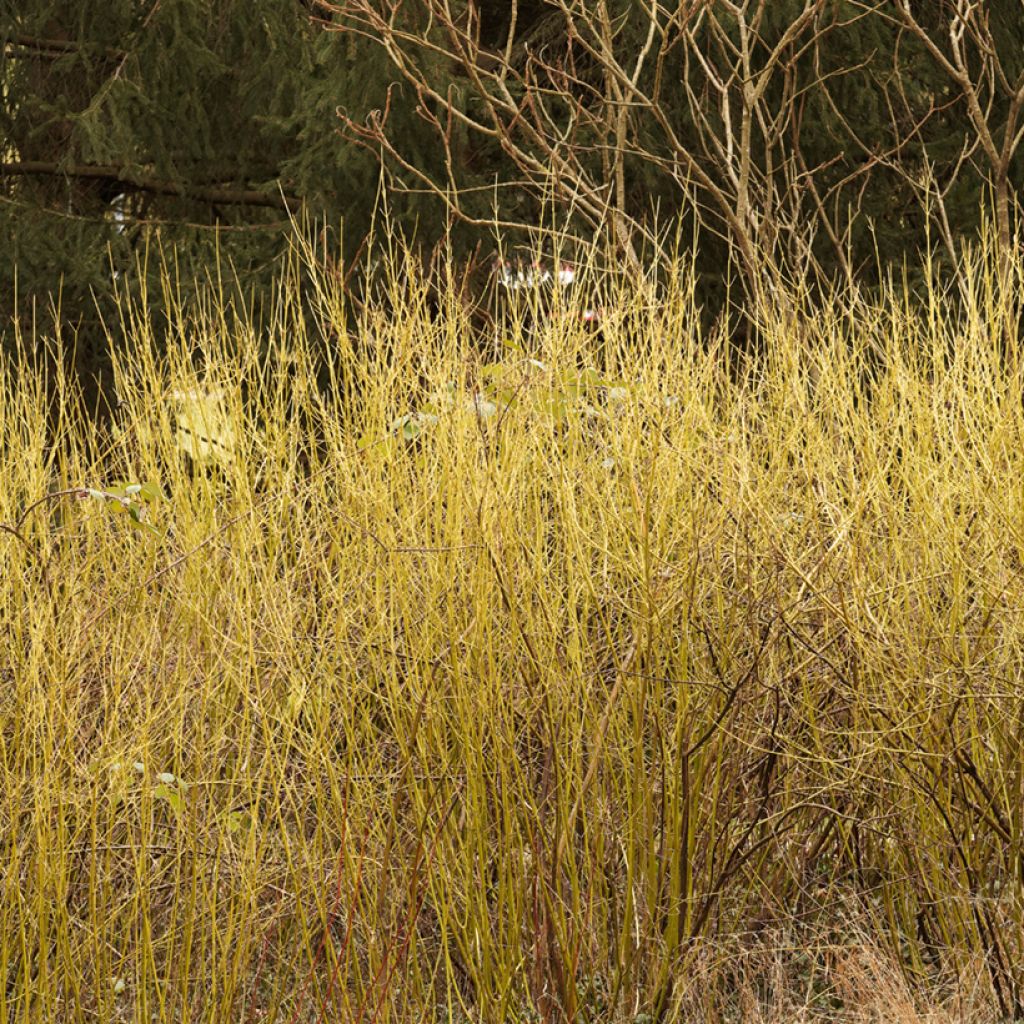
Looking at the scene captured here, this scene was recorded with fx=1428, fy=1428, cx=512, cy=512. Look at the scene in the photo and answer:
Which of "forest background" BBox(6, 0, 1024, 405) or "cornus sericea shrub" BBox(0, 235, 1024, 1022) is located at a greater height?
"forest background" BBox(6, 0, 1024, 405)

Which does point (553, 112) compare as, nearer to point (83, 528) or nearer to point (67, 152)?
point (67, 152)

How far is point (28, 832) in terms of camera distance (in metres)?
2.76

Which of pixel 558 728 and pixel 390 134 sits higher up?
pixel 390 134

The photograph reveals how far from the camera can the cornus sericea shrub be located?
276 cm

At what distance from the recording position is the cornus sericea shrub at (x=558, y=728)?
2.76 meters

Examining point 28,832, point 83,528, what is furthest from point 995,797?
point 83,528

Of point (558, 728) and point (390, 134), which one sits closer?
point (558, 728)

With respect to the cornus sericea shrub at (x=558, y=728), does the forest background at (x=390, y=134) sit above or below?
above

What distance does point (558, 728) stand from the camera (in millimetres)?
2832

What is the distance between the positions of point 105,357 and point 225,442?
14.7 ft

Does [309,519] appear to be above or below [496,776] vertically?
above

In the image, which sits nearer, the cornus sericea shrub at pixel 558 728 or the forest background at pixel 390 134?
the cornus sericea shrub at pixel 558 728

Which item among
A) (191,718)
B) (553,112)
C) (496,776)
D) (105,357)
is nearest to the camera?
(496,776)

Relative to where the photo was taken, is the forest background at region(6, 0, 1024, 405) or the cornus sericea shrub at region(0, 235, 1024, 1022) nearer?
the cornus sericea shrub at region(0, 235, 1024, 1022)
